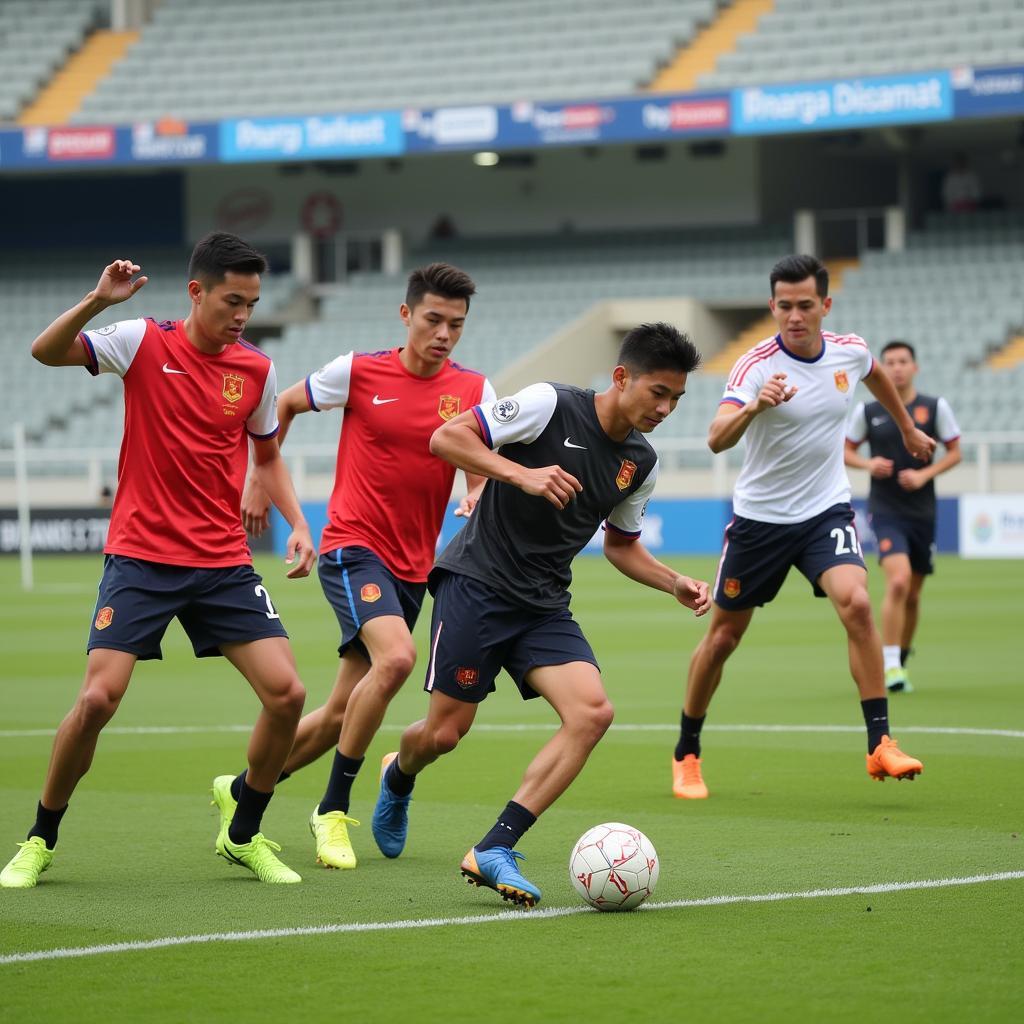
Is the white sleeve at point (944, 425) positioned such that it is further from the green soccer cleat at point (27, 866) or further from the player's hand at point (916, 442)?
the green soccer cleat at point (27, 866)

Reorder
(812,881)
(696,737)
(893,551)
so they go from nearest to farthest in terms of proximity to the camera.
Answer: (812,881) → (696,737) → (893,551)

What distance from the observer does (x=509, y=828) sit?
20.8ft

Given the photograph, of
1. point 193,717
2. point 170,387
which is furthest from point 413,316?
point 193,717

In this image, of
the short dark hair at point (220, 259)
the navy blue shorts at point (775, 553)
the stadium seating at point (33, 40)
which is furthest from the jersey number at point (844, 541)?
the stadium seating at point (33, 40)

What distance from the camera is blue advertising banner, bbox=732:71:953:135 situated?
109ft

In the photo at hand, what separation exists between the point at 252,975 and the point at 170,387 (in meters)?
2.40

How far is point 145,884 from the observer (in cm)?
685

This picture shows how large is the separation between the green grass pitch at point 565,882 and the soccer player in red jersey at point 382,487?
740 millimetres

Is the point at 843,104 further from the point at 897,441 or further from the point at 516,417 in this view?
the point at 516,417

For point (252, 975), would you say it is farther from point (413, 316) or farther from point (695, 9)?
point (695, 9)

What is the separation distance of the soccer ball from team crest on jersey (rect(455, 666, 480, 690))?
0.73 metres

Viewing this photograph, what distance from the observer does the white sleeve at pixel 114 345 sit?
6.74 metres

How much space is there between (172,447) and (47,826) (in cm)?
146

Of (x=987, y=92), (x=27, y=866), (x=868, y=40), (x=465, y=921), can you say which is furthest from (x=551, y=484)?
(x=868, y=40)
